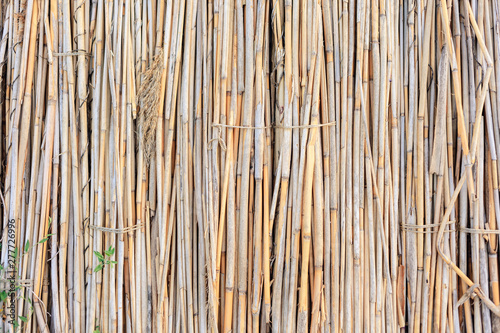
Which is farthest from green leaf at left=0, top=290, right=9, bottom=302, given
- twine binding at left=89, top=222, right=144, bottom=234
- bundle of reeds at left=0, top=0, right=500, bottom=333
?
twine binding at left=89, top=222, right=144, bottom=234

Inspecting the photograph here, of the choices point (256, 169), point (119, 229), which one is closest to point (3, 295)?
point (119, 229)

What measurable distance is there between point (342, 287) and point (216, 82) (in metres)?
0.71

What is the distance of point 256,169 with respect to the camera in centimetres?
107

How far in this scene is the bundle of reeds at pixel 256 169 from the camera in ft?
3.48

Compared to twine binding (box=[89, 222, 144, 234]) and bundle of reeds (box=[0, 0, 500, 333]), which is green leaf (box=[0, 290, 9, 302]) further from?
twine binding (box=[89, 222, 144, 234])

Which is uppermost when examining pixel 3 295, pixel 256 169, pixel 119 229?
pixel 256 169

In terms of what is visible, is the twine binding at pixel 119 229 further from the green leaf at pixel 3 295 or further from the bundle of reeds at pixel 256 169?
the green leaf at pixel 3 295

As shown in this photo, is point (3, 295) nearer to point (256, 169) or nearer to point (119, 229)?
point (119, 229)

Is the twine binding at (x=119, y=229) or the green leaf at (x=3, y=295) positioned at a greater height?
the twine binding at (x=119, y=229)

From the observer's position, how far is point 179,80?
1.10 metres

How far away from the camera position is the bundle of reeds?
1.06 meters

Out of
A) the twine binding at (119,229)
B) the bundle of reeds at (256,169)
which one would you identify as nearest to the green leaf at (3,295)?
the bundle of reeds at (256,169)

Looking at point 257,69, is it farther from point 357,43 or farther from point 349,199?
point 349,199

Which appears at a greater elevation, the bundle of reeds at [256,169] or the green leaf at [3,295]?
the bundle of reeds at [256,169]
